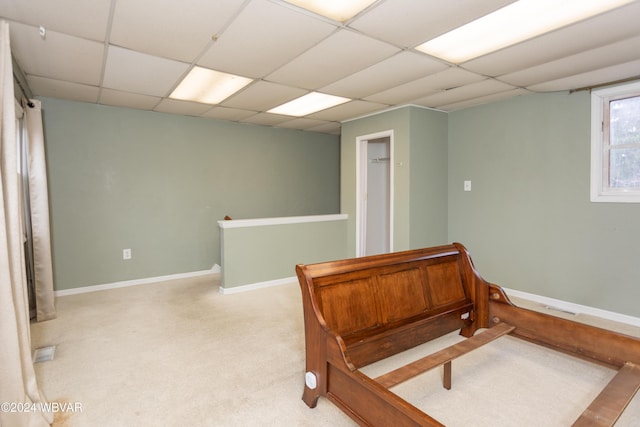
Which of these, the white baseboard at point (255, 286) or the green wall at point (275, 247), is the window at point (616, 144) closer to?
the green wall at point (275, 247)

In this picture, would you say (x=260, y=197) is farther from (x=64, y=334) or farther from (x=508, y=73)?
(x=508, y=73)

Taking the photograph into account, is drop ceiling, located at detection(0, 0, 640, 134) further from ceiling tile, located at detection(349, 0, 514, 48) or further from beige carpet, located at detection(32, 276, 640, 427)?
beige carpet, located at detection(32, 276, 640, 427)

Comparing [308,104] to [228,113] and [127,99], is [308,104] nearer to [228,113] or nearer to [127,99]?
[228,113]

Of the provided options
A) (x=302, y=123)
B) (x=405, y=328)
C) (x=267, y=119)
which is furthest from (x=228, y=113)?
(x=405, y=328)

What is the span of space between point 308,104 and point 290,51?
160 cm

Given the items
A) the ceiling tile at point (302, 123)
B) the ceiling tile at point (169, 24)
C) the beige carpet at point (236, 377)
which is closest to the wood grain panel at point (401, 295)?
the beige carpet at point (236, 377)

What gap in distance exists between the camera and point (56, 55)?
2600 mm

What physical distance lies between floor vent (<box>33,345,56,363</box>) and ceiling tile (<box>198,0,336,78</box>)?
2495 millimetres

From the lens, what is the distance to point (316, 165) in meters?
6.05

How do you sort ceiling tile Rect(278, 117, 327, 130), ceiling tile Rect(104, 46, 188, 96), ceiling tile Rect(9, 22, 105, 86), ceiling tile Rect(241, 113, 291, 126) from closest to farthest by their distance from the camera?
1. ceiling tile Rect(9, 22, 105, 86)
2. ceiling tile Rect(104, 46, 188, 96)
3. ceiling tile Rect(241, 113, 291, 126)
4. ceiling tile Rect(278, 117, 327, 130)

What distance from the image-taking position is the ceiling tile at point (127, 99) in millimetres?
3613

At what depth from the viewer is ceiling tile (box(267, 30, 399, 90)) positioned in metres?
2.36

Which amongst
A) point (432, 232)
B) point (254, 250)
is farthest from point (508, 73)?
Answer: point (254, 250)

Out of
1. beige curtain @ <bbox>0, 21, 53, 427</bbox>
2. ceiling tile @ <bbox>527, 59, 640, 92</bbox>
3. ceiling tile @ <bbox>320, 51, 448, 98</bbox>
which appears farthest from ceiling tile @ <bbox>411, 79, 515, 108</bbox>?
beige curtain @ <bbox>0, 21, 53, 427</bbox>
